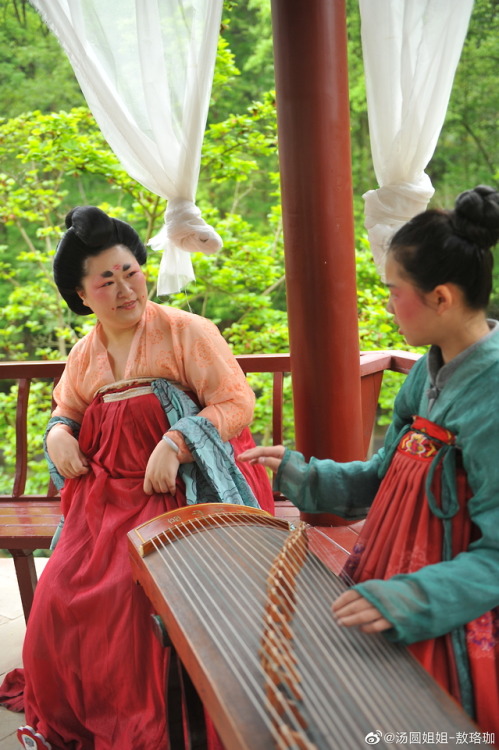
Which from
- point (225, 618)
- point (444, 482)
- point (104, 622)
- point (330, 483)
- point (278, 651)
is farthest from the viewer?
point (104, 622)

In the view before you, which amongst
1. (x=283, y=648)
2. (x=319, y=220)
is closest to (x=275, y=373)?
(x=319, y=220)

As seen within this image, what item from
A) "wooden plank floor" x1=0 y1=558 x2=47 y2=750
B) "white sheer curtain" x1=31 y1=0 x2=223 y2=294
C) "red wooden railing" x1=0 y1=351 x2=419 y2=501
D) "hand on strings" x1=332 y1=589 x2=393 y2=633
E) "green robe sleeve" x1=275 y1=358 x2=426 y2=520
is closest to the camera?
"hand on strings" x1=332 y1=589 x2=393 y2=633

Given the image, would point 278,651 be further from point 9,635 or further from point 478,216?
point 9,635

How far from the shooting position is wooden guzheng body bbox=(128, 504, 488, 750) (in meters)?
1.04

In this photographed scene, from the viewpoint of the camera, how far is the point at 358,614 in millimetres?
1245

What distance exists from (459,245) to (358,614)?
0.72 meters

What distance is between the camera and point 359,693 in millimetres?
1117

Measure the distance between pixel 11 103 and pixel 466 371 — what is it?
738cm

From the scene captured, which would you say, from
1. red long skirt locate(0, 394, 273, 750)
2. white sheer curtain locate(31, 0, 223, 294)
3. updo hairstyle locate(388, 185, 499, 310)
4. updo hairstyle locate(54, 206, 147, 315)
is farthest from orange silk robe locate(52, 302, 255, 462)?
updo hairstyle locate(388, 185, 499, 310)

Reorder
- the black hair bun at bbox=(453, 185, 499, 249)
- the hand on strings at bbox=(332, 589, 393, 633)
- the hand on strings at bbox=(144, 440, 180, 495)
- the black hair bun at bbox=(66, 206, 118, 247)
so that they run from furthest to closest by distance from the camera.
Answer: the black hair bun at bbox=(66, 206, 118, 247) < the hand on strings at bbox=(144, 440, 180, 495) < the black hair bun at bbox=(453, 185, 499, 249) < the hand on strings at bbox=(332, 589, 393, 633)

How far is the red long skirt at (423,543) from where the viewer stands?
52.1 inches

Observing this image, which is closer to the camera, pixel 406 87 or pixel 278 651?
pixel 278 651

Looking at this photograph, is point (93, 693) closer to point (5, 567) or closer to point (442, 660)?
point (442, 660)

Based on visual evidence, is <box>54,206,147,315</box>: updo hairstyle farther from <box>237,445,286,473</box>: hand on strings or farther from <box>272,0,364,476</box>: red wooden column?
<box>237,445,286,473</box>: hand on strings
